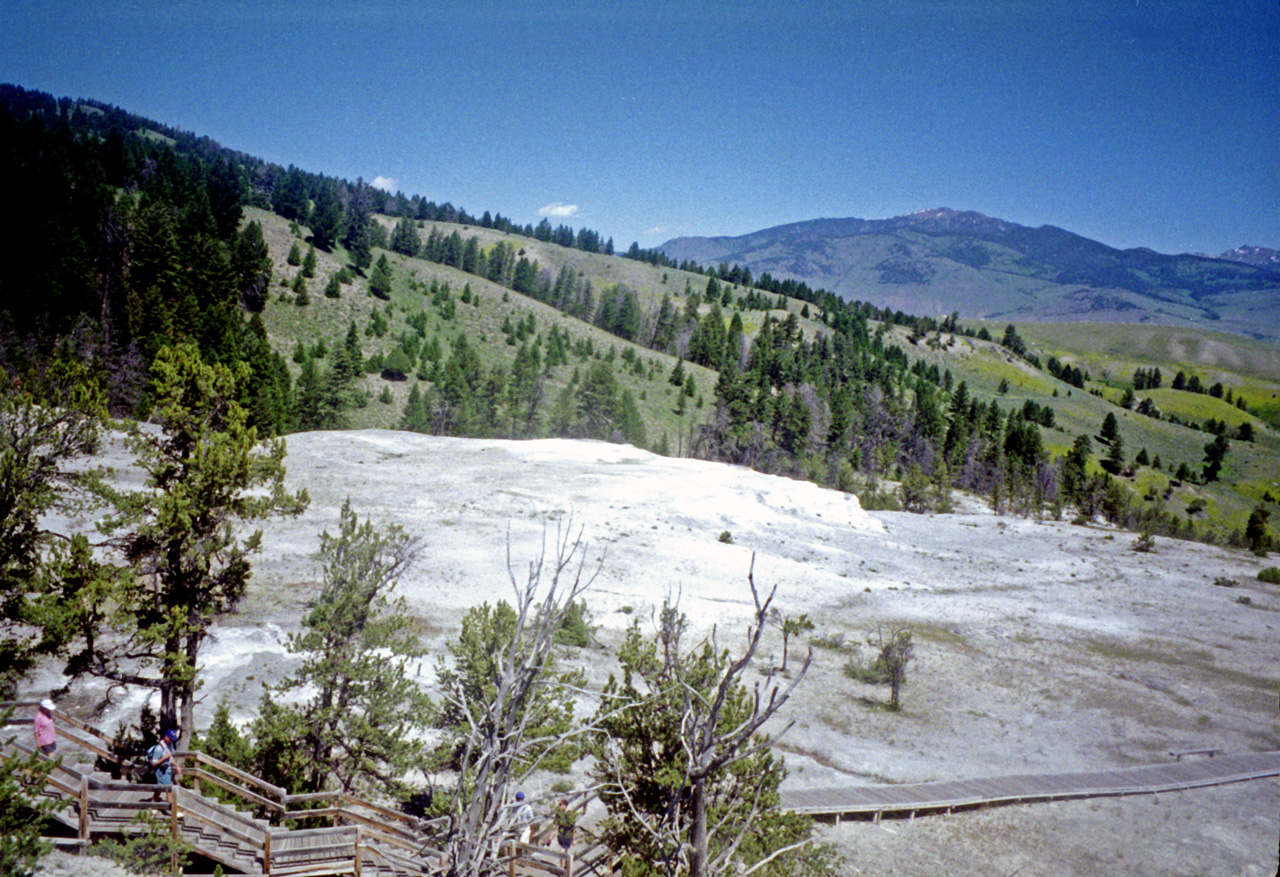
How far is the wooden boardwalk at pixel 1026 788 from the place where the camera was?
18.2 meters

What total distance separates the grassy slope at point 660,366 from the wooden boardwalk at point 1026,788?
6375 centimetres

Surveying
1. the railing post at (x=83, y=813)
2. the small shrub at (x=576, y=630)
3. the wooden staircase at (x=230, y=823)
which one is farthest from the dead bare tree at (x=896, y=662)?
the railing post at (x=83, y=813)

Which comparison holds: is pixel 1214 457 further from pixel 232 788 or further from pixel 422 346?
pixel 232 788

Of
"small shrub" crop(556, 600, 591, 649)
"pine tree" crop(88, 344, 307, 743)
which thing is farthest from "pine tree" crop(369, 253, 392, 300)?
"pine tree" crop(88, 344, 307, 743)

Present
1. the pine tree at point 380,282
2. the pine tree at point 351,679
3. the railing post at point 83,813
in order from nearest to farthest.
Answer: the railing post at point 83,813
the pine tree at point 351,679
the pine tree at point 380,282

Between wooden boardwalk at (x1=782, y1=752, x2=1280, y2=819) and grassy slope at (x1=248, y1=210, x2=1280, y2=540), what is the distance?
209 feet

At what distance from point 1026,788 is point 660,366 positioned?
3656 inches

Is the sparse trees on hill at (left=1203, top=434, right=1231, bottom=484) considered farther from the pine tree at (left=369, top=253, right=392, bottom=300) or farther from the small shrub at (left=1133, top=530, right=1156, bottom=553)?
the pine tree at (left=369, top=253, right=392, bottom=300)

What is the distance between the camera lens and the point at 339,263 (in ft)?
335

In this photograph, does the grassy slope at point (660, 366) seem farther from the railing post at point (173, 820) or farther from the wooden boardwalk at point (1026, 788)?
the railing post at point (173, 820)

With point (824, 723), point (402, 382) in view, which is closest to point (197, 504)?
point (824, 723)

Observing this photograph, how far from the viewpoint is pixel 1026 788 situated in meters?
20.0

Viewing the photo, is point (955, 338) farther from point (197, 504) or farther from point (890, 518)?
point (197, 504)

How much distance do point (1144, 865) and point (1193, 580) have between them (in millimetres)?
45160
